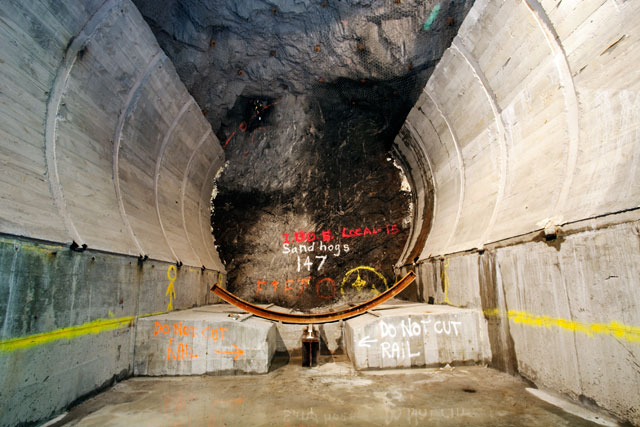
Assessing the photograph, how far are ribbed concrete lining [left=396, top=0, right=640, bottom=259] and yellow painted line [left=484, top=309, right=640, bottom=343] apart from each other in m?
1.09

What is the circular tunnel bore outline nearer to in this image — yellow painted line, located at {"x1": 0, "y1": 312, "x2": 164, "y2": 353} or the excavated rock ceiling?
the excavated rock ceiling

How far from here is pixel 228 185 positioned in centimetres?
1108

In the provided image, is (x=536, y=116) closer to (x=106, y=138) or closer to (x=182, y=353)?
(x=182, y=353)

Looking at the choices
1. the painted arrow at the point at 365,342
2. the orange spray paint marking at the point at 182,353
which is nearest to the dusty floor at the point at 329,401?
the orange spray paint marking at the point at 182,353

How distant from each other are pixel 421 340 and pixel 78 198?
18.0ft

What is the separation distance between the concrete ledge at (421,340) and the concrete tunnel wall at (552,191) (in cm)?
34

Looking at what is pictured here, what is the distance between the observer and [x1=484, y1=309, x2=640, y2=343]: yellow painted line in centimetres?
335

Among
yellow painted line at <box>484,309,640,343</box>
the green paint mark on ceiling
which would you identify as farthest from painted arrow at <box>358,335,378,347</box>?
the green paint mark on ceiling

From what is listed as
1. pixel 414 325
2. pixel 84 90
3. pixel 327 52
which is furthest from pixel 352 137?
pixel 84 90

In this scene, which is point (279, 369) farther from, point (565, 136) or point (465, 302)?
point (565, 136)

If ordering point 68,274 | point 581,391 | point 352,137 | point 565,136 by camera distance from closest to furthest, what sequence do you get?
1. point 581,391
2. point 68,274
3. point 565,136
4. point 352,137

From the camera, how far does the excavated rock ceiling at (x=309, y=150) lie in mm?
8961

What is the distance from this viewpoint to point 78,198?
4.99 m

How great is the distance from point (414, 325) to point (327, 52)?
690 cm
